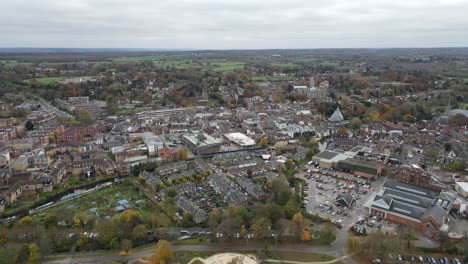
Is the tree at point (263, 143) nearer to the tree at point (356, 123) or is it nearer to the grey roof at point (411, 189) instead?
the tree at point (356, 123)

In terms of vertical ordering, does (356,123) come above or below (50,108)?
below

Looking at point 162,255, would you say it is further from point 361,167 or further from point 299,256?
point 361,167

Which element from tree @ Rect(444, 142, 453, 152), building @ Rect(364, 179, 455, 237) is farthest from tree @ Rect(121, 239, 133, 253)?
tree @ Rect(444, 142, 453, 152)

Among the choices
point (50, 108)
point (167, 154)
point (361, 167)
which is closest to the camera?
point (361, 167)

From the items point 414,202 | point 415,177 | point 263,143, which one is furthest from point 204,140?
point 414,202

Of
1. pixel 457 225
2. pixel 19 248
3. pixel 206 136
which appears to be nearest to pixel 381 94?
pixel 206 136
